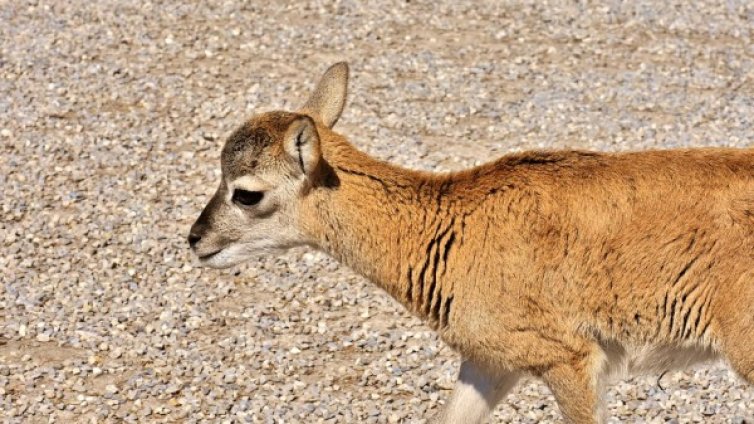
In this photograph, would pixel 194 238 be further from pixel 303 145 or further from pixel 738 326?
pixel 738 326

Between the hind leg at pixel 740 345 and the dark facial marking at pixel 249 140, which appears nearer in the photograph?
the hind leg at pixel 740 345

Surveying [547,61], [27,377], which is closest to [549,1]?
[547,61]

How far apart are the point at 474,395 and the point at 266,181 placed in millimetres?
2038

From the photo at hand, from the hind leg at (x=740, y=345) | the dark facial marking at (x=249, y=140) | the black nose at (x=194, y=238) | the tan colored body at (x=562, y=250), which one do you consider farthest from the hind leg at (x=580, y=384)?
the black nose at (x=194, y=238)

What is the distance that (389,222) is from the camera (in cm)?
760

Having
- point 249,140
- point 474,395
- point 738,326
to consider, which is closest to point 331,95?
point 249,140

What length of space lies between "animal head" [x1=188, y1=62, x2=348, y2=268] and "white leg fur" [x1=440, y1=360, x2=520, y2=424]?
146 centimetres

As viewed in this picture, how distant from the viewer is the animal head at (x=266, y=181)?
7359 mm

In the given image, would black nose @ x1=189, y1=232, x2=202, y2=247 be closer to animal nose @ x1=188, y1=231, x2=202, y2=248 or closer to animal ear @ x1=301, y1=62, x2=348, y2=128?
animal nose @ x1=188, y1=231, x2=202, y2=248

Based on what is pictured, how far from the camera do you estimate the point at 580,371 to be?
7.29 metres

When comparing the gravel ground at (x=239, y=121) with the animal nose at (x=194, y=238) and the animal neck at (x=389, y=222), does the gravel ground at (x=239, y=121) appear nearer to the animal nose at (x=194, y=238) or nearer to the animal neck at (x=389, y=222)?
the animal nose at (x=194, y=238)

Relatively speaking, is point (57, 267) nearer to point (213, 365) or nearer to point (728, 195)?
point (213, 365)

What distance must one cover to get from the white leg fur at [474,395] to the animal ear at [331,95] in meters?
1.91

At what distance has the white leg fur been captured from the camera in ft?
26.3
